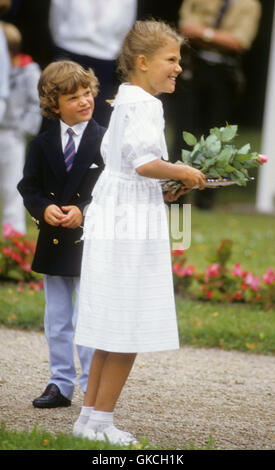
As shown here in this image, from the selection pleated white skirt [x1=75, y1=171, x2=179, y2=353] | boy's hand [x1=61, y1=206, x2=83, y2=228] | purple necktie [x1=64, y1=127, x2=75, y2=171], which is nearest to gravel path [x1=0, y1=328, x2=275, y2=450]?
pleated white skirt [x1=75, y1=171, x2=179, y2=353]

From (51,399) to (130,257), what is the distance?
92cm

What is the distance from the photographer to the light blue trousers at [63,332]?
3.89 meters

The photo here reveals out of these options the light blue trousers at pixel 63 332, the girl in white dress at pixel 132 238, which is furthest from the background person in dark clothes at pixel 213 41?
the girl in white dress at pixel 132 238

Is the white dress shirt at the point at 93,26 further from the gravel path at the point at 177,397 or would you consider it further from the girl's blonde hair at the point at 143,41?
the girl's blonde hair at the point at 143,41

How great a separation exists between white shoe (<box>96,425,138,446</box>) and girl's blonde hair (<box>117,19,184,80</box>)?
1.38 m

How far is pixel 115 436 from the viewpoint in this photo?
339cm

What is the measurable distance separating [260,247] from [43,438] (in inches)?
190

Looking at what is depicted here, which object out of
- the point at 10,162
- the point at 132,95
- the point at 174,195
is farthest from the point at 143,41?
the point at 10,162

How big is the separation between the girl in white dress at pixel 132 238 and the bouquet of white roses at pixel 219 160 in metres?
0.13

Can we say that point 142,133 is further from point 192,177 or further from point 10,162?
point 10,162

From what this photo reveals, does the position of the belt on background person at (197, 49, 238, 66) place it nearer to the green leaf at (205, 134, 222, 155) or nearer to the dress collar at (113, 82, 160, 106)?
the green leaf at (205, 134, 222, 155)

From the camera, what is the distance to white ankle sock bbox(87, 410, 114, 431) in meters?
A: 3.40

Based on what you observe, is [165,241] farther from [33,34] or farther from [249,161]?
[33,34]

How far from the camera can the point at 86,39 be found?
7262 mm
